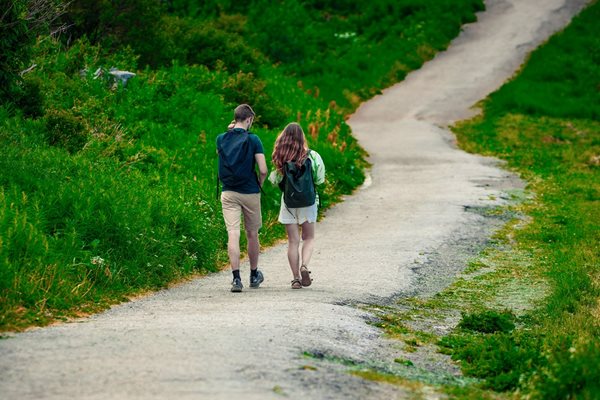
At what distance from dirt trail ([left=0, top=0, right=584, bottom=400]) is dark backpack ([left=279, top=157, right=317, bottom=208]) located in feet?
3.44

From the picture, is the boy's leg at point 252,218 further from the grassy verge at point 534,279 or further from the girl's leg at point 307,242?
the grassy verge at point 534,279

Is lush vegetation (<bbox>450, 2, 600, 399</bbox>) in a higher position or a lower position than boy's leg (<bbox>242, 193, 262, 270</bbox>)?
lower

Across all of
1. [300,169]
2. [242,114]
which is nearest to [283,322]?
[300,169]

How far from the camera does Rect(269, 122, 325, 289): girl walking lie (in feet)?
36.5

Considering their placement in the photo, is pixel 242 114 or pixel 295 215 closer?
pixel 242 114

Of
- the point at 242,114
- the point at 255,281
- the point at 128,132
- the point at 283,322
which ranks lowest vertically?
the point at 255,281

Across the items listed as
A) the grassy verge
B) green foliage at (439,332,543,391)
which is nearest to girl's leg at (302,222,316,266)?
the grassy verge

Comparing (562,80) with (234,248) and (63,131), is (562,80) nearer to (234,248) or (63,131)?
(63,131)

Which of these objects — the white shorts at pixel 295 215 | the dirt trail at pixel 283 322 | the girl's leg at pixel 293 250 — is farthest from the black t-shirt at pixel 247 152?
the dirt trail at pixel 283 322

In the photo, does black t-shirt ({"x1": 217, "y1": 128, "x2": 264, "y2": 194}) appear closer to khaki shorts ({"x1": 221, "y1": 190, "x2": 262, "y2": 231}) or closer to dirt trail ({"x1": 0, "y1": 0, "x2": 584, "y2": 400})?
khaki shorts ({"x1": 221, "y1": 190, "x2": 262, "y2": 231})

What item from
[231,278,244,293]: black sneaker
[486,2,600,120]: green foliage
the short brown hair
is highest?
the short brown hair

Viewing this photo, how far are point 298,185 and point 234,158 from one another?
32.8 inches

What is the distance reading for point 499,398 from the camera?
7180 mm

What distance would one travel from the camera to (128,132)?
18.3 meters
